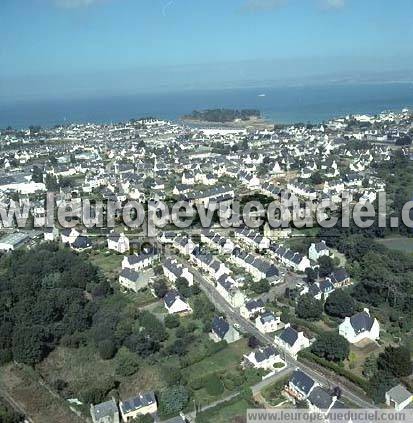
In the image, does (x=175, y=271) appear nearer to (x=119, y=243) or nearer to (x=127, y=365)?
(x=119, y=243)

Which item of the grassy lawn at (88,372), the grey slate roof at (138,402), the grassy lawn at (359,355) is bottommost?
the grassy lawn at (359,355)

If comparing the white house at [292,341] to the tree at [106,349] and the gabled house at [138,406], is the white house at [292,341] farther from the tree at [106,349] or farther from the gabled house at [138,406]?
the tree at [106,349]

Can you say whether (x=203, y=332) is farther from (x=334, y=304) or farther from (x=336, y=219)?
(x=336, y=219)

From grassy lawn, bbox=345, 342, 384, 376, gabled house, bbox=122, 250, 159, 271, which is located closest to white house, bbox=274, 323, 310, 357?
grassy lawn, bbox=345, 342, 384, 376

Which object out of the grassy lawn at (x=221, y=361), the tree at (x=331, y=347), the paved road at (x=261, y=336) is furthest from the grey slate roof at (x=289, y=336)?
the grassy lawn at (x=221, y=361)

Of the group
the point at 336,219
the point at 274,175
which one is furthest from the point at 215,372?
the point at 274,175

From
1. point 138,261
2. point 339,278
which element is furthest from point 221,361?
point 138,261
